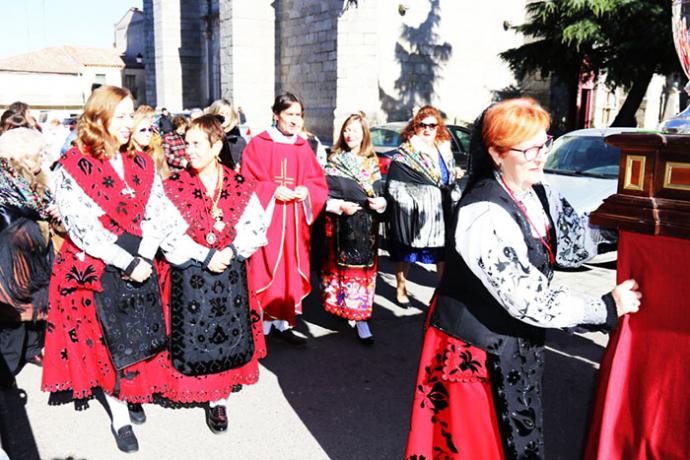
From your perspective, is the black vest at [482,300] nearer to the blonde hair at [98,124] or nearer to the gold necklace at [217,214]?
the gold necklace at [217,214]

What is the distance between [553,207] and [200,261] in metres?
1.82

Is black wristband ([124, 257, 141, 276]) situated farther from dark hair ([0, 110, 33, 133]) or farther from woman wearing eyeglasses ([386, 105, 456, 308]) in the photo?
dark hair ([0, 110, 33, 133])

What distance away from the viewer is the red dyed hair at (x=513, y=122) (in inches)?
74.0

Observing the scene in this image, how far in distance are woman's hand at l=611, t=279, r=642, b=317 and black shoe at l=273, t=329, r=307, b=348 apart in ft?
10.2

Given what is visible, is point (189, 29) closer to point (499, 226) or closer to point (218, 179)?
point (218, 179)

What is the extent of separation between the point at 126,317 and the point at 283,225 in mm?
1719

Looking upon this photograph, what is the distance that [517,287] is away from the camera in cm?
186

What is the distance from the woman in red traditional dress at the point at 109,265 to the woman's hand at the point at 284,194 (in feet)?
3.83

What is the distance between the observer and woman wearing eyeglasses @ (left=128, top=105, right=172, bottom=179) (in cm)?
394

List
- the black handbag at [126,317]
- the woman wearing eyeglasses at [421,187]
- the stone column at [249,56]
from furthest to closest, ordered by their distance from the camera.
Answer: the stone column at [249,56]
the woman wearing eyeglasses at [421,187]
the black handbag at [126,317]

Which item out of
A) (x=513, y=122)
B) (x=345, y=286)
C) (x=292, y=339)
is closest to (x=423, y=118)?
(x=345, y=286)

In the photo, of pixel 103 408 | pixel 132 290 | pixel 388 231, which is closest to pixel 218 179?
pixel 132 290

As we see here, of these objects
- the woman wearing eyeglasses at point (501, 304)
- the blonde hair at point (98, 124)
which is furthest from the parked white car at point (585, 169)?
the blonde hair at point (98, 124)

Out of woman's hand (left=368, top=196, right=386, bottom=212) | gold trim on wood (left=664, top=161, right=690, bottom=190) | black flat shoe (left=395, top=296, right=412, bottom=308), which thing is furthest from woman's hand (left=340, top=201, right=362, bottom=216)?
gold trim on wood (left=664, top=161, right=690, bottom=190)
